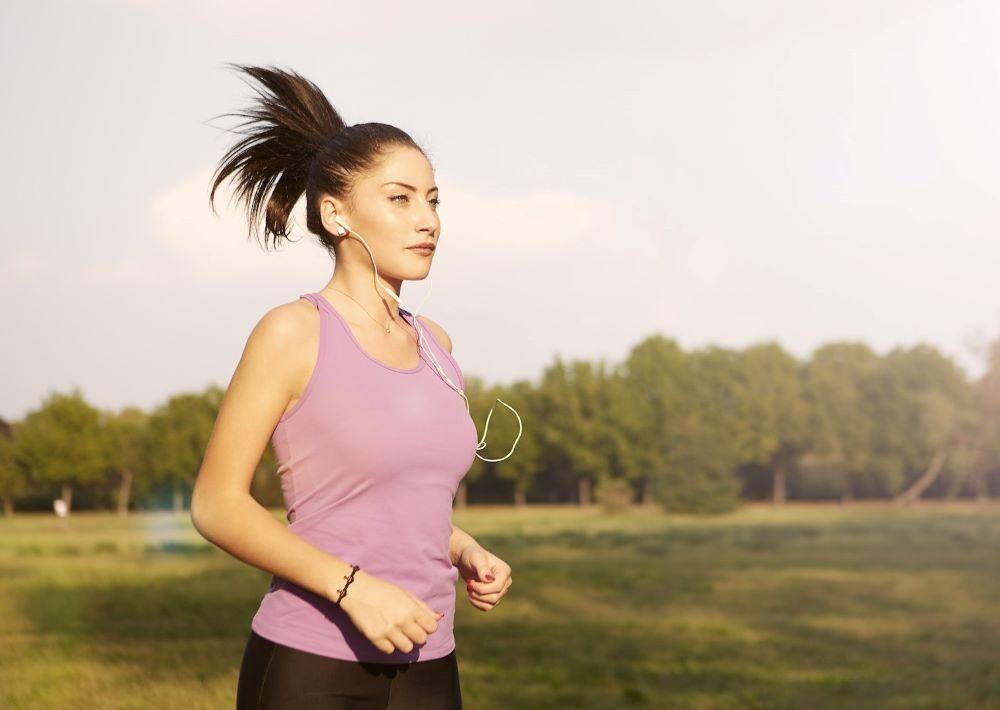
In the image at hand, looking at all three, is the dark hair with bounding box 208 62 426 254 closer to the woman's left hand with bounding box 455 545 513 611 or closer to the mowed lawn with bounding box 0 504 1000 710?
the woman's left hand with bounding box 455 545 513 611

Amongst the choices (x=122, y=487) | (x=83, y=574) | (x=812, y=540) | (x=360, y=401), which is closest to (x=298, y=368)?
(x=360, y=401)

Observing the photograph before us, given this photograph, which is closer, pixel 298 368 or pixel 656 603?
pixel 298 368

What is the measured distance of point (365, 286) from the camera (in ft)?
10.1

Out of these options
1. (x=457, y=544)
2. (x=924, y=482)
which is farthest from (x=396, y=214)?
(x=924, y=482)

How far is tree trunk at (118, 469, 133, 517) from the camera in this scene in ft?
200

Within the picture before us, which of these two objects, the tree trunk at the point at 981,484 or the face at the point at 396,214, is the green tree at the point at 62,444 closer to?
the tree trunk at the point at 981,484

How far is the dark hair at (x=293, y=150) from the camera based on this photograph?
3.07m

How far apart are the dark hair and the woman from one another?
11mm

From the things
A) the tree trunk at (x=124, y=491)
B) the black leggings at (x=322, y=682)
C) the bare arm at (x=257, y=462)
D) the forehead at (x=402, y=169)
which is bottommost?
the tree trunk at (x=124, y=491)

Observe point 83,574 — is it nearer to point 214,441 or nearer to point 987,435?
point 214,441

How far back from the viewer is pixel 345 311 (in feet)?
9.89

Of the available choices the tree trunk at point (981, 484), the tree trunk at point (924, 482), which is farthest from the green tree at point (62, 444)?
the tree trunk at point (981, 484)

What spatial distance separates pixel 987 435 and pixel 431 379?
83.6 metres

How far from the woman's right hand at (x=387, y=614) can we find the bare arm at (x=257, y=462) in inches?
0.9
